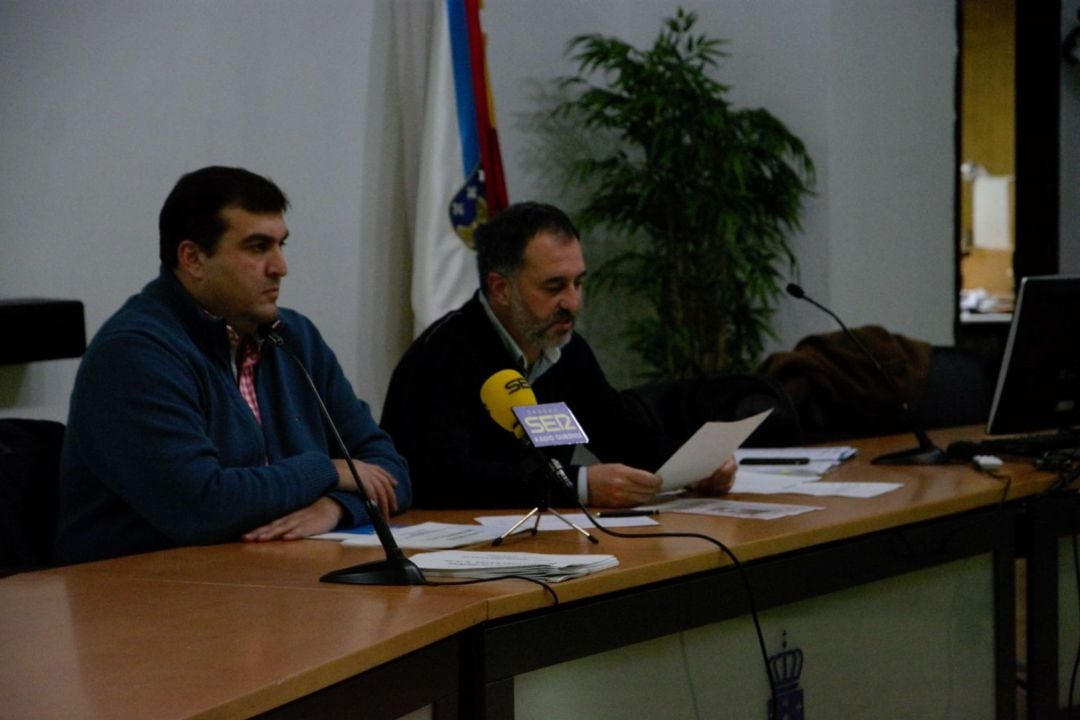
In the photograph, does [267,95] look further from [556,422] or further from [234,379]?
[556,422]

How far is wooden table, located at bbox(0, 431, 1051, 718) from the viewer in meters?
1.28

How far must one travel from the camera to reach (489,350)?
9.23 ft

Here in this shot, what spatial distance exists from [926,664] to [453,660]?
1.24m

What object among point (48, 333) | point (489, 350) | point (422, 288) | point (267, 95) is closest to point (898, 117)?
point (422, 288)

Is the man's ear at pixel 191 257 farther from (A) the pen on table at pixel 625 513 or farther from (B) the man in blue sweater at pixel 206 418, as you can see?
(A) the pen on table at pixel 625 513

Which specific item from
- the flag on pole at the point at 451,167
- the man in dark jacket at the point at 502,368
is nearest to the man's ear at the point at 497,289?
the man in dark jacket at the point at 502,368

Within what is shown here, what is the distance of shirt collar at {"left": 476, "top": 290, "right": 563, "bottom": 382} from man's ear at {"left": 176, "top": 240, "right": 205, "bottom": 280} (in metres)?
0.69

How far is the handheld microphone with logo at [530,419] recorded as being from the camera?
1.96m

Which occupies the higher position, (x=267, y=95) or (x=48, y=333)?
(x=267, y=95)

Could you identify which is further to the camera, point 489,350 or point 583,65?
point 583,65

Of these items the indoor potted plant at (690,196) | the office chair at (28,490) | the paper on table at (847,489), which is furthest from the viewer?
the indoor potted plant at (690,196)

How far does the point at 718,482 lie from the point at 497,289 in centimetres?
63

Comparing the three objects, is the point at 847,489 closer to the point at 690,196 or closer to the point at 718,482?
the point at 718,482

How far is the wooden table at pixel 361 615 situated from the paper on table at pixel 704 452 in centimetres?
12
